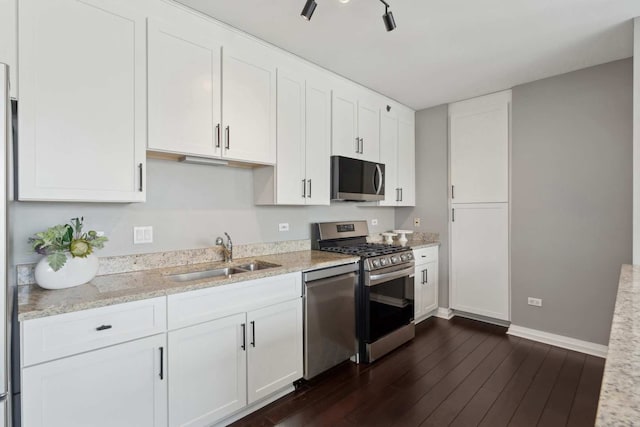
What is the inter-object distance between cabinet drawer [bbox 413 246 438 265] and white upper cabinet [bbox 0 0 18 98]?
3.32 meters

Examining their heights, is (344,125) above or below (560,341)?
above

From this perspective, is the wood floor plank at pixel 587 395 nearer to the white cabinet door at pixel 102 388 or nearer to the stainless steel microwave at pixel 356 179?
the stainless steel microwave at pixel 356 179

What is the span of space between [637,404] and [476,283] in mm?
3310

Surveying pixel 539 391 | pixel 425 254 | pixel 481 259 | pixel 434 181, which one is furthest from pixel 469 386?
pixel 434 181

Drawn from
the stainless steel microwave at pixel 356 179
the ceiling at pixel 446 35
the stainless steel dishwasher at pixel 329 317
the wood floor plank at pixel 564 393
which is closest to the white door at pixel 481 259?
the wood floor plank at pixel 564 393

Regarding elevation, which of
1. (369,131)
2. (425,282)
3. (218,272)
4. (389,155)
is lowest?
(425,282)

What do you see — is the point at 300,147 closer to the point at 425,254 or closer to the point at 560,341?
the point at 425,254

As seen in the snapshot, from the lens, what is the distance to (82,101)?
1.68 meters

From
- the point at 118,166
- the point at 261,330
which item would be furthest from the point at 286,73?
the point at 261,330

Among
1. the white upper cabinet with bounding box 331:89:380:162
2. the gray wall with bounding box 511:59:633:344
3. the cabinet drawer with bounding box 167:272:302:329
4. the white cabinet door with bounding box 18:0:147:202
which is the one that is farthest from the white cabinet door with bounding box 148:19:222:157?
the gray wall with bounding box 511:59:633:344

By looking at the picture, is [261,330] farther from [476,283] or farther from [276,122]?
[476,283]

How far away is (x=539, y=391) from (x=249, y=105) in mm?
2983

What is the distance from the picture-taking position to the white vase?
1576 mm

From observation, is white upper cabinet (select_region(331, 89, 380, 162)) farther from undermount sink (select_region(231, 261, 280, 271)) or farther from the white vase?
the white vase
